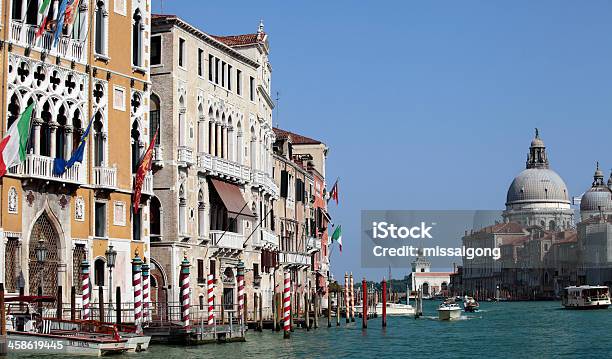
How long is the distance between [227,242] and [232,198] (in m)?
1.40

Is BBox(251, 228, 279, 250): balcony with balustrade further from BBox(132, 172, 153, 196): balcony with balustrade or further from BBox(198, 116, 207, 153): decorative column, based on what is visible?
BBox(132, 172, 153, 196): balcony with balustrade

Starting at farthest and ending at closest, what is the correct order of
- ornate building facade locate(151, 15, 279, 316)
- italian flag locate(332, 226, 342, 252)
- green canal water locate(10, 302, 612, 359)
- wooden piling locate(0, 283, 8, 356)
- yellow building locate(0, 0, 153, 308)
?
italian flag locate(332, 226, 342, 252) → ornate building facade locate(151, 15, 279, 316) → green canal water locate(10, 302, 612, 359) → yellow building locate(0, 0, 153, 308) → wooden piling locate(0, 283, 8, 356)

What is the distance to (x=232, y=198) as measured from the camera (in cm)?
3844

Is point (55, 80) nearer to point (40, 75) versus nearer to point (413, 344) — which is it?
point (40, 75)

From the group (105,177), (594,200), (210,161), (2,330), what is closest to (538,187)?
(594,200)

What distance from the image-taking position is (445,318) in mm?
60594

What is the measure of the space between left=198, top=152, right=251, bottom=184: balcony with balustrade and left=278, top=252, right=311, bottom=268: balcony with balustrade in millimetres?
7300

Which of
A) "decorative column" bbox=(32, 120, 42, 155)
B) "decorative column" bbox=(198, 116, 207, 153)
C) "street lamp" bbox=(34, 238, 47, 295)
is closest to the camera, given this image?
"street lamp" bbox=(34, 238, 47, 295)

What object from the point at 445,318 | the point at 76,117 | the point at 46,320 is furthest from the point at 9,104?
the point at 445,318

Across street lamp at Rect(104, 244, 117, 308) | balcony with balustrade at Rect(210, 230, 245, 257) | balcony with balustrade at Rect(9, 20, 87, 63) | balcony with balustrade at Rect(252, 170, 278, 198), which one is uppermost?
balcony with balustrade at Rect(9, 20, 87, 63)

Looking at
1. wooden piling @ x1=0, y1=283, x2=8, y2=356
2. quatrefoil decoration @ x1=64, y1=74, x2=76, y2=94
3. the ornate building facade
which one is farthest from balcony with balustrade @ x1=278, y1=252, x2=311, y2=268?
wooden piling @ x1=0, y1=283, x2=8, y2=356

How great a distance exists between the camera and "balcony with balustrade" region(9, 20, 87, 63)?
1112 inches

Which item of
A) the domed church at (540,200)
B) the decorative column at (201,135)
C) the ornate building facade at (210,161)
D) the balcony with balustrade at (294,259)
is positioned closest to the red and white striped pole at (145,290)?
the ornate building facade at (210,161)

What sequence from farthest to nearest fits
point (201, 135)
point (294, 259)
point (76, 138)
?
point (294, 259)
point (201, 135)
point (76, 138)
